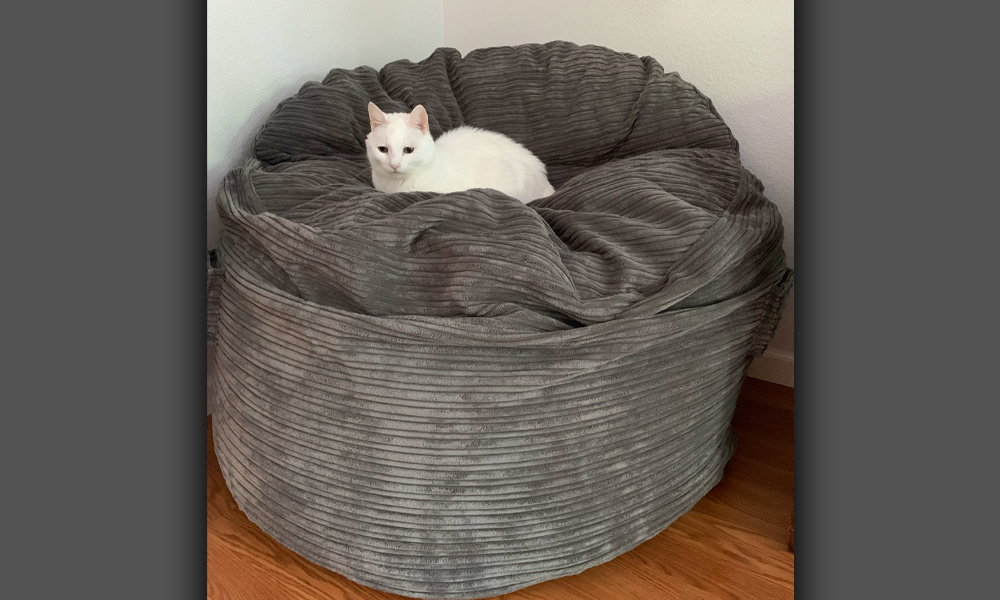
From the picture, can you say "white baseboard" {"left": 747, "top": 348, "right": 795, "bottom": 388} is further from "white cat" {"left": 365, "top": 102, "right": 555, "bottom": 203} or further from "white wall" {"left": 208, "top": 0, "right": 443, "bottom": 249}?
"white wall" {"left": 208, "top": 0, "right": 443, "bottom": 249}

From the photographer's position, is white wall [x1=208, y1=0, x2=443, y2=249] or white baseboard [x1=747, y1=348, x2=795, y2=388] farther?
white baseboard [x1=747, y1=348, x2=795, y2=388]

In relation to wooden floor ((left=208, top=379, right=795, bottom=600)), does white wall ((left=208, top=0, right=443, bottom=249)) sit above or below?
above

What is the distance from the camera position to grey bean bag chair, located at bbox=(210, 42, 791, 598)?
0.92 m

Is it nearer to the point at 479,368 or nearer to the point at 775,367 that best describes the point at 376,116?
the point at 479,368

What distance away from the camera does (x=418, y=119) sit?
1304 millimetres

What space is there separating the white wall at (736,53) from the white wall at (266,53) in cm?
Result: 47

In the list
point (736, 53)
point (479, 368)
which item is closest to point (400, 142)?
point (479, 368)

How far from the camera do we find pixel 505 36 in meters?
1.91

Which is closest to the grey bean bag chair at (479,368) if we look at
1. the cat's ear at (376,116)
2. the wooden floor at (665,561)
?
the wooden floor at (665,561)

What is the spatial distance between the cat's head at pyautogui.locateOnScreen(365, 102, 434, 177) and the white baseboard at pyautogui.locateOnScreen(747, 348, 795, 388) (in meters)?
0.95

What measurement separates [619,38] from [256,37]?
873mm

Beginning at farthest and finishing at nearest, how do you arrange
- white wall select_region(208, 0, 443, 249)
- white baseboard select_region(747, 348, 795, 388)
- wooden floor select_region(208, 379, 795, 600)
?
white baseboard select_region(747, 348, 795, 388) → white wall select_region(208, 0, 443, 249) → wooden floor select_region(208, 379, 795, 600)

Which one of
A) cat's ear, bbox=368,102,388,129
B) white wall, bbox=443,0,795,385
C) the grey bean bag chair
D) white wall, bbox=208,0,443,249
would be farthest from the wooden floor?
cat's ear, bbox=368,102,388,129

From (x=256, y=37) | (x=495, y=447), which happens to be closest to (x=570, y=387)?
(x=495, y=447)
